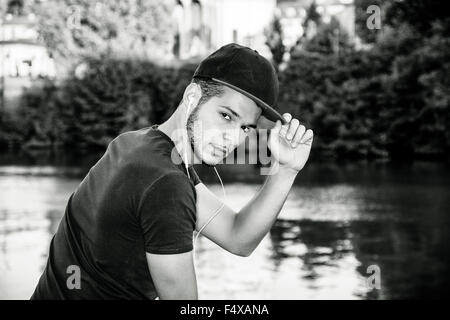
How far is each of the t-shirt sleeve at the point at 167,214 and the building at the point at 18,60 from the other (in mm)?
52949

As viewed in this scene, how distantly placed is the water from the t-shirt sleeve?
514cm

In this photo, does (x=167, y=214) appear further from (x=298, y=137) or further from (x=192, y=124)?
(x=298, y=137)

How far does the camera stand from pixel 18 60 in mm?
56625

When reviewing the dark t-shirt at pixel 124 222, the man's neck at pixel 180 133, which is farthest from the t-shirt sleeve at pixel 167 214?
the man's neck at pixel 180 133

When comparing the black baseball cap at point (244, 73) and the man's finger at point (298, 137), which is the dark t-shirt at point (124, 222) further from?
the man's finger at point (298, 137)

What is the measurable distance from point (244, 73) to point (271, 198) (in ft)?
1.68

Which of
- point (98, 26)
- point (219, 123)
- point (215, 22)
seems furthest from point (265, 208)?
point (215, 22)

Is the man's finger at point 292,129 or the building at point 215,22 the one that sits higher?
the man's finger at point 292,129

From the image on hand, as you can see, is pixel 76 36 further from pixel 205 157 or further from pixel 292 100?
pixel 205 157

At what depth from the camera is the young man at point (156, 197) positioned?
6.63 feet

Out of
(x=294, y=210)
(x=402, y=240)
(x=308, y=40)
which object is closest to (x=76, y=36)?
(x=308, y=40)

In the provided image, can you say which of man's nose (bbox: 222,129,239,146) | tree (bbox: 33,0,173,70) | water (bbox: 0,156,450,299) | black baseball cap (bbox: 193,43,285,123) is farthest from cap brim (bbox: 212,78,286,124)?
tree (bbox: 33,0,173,70)
